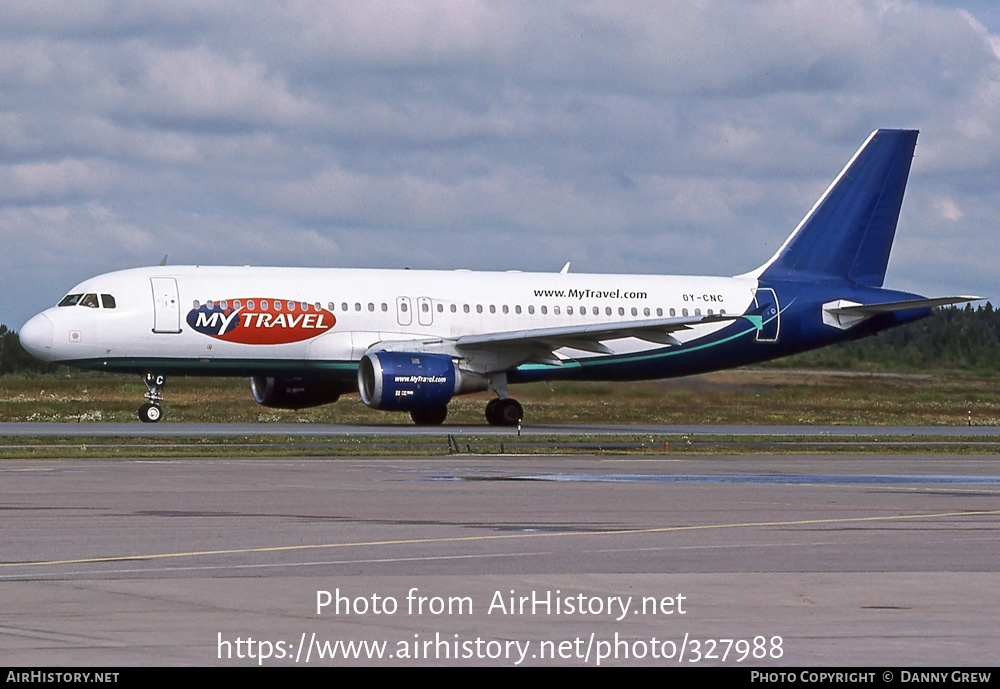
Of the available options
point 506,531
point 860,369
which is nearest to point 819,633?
point 506,531

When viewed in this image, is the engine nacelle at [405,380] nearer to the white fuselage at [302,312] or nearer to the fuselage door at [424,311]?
the white fuselage at [302,312]

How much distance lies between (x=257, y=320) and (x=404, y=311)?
403 cm

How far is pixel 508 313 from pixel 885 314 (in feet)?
38.1

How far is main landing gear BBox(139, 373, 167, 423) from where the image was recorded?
40.8m

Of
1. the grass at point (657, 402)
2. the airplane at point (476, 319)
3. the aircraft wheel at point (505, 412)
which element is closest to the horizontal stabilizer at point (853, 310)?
the airplane at point (476, 319)

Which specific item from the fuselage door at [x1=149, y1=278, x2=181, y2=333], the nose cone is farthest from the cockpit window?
the fuselage door at [x1=149, y1=278, x2=181, y2=333]

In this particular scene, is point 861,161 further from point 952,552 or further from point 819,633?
point 819,633

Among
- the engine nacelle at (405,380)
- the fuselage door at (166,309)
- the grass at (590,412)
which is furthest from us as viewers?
the fuselage door at (166,309)

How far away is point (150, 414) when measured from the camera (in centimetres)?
4088

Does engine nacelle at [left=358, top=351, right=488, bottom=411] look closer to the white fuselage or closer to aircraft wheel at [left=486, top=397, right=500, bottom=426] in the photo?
the white fuselage

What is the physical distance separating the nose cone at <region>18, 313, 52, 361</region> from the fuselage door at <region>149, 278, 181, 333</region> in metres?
2.62

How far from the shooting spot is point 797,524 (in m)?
17.5

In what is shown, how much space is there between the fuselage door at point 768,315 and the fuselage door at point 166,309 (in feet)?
54.1

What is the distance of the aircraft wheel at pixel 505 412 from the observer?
1667 inches
